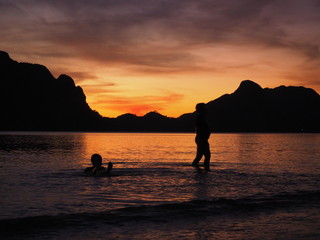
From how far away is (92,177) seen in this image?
15.5 meters

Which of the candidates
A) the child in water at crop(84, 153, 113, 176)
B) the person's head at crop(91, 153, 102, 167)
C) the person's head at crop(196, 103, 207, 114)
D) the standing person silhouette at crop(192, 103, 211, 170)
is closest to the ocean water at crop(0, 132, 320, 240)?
the child in water at crop(84, 153, 113, 176)

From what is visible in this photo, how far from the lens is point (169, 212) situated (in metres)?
8.73

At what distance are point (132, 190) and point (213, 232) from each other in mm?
5312

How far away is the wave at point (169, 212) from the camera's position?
756cm

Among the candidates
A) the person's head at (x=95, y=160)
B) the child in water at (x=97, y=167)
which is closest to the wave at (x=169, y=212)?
the child in water at (x=97, y=167)

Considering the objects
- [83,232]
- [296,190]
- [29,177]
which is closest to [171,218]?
[83,232]

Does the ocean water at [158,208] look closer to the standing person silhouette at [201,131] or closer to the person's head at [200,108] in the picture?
the standing person silhouette at [201,131]

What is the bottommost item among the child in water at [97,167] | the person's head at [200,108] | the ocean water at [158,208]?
the ocean water at [158,208]

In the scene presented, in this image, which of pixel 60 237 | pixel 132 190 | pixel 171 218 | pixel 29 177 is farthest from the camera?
pixel 29 177

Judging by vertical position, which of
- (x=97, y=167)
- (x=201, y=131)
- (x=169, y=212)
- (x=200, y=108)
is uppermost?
(x=200, y=108)

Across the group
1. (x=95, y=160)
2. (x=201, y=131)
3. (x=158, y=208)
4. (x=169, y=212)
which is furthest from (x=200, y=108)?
(x=169, y=212)

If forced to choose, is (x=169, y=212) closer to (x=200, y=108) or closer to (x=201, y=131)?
(x=201, y=131)

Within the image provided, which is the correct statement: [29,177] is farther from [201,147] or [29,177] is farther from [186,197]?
[201,147]

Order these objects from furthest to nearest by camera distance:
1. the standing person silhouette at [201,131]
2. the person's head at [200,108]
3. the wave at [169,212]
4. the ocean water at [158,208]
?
the person's head at [200,108], the standing person silhouette at [201,131], the wave at [169,212], the ocean water at [158,208]
